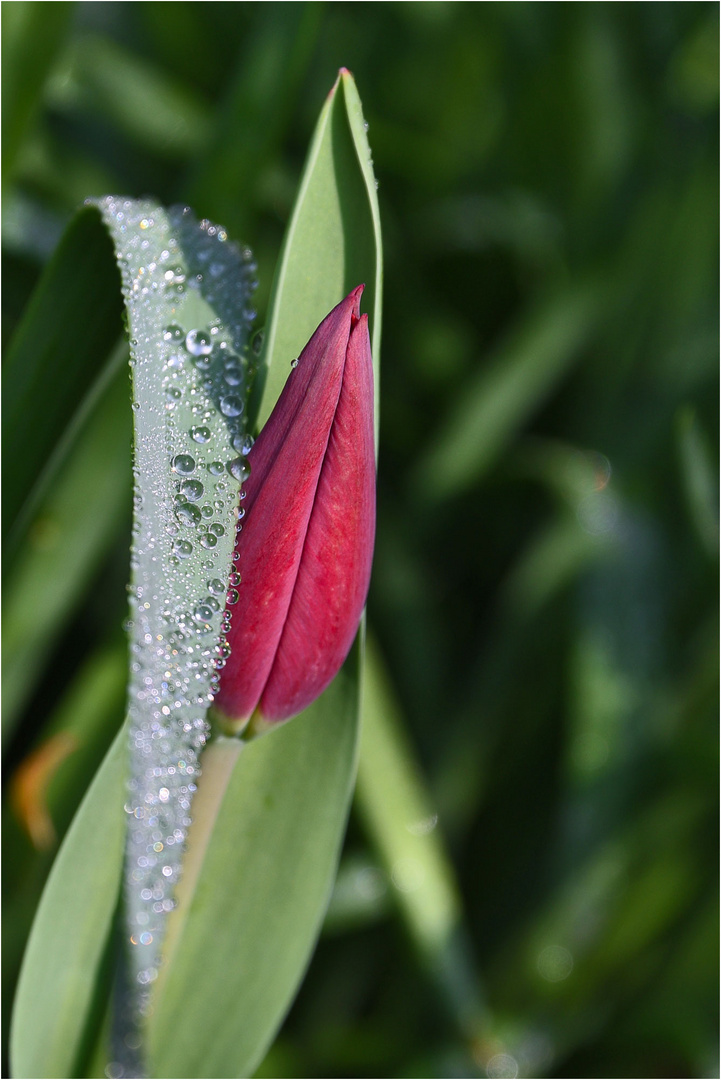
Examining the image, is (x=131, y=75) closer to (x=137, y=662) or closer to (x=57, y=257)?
(x=57, y=257)

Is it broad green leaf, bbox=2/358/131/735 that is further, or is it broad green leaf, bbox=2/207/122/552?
broad green leaf, bbox=2/358/131/735

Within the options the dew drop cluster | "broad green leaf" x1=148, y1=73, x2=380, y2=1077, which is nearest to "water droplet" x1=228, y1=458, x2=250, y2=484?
the dew drop cluster

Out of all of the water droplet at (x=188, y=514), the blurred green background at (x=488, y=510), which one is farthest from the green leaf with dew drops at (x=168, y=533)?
the blurred green background at (x=488, y=510)

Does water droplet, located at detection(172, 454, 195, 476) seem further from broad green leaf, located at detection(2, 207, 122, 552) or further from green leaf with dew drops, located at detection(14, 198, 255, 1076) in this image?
broad green leaf, located at detection(2, 207, 122, 552)

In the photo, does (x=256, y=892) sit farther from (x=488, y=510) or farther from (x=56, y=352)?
(x=488, y=510)

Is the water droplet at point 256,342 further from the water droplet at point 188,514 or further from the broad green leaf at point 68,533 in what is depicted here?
the broad green leaf at point 68,533

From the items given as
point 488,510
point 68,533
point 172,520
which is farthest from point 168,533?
point 488,510

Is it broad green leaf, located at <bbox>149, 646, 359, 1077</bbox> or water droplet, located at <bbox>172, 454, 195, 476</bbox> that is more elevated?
water droplet, located at <bbox>172, 454, 195, 476</bbox>
